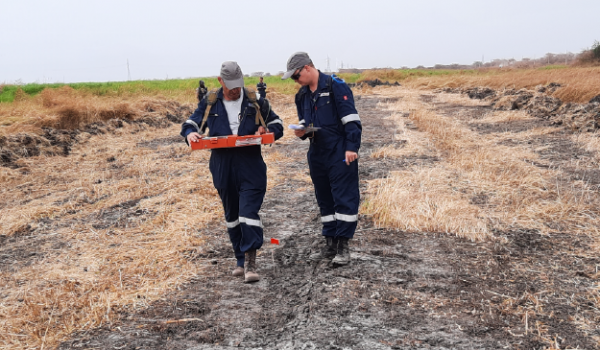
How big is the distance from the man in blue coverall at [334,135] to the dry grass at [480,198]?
4.21 feet

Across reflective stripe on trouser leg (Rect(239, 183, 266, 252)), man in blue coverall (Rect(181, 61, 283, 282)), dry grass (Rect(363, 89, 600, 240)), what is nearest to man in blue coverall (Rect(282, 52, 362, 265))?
man in blue coverall (Rect(181, 61, 283, 282))

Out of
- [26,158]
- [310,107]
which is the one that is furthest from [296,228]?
[26,158]

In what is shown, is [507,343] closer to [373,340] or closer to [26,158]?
[373,340]

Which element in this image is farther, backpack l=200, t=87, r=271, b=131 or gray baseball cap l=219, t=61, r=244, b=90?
backpack l=200, t=87, r=271, b=131

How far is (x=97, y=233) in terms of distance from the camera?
5484 millimetres

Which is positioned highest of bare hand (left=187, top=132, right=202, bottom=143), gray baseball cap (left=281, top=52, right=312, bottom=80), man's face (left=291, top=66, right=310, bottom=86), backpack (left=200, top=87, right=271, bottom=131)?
gray baseball cap (left=281, top=52, right=312, bottom=80)

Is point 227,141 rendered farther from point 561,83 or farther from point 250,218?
point 561,83

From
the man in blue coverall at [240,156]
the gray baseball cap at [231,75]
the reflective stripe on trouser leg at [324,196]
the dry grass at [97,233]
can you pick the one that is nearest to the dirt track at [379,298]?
the dry grass at [97,233]

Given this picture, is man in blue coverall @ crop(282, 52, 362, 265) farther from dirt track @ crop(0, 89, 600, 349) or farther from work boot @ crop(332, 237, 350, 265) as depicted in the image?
dirt track @ crop(0, 89, 600, 349)

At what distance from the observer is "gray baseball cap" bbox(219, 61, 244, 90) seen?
3.73 m

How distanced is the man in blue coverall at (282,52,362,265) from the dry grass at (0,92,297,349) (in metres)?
1.45

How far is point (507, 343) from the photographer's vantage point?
2.95 metres

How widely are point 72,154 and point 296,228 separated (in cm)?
781

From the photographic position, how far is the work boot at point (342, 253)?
13.9 feet
